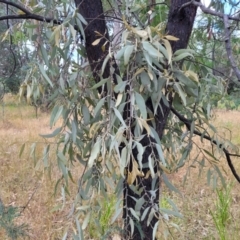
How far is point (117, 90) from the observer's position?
77cm

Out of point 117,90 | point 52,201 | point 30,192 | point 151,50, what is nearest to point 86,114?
point 117,90

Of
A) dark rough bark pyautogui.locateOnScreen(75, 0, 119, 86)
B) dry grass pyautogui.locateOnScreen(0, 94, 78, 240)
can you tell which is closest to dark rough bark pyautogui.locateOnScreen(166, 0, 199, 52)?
dark rough bark pyautogui.locateOnScreen(75, 0, 119, 86)

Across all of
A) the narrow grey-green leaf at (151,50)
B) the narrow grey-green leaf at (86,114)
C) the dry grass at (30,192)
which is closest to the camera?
the narrow grey-green leaf at (151,50)

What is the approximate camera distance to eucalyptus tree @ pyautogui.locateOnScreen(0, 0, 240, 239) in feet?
2.50

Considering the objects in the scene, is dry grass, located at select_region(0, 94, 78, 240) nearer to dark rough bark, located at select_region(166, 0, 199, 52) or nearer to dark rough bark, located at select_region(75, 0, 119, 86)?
dark rough bark, located at select_region(75, 0, 119, 86)

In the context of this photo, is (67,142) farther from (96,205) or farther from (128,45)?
(128,45)

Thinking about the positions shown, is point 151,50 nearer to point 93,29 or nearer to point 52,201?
point 93,29

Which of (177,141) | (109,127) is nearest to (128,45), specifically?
(109,127)

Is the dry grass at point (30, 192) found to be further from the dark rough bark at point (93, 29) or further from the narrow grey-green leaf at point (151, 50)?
the narrow grey-green leaf at point (151, 50)

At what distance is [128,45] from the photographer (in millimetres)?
731

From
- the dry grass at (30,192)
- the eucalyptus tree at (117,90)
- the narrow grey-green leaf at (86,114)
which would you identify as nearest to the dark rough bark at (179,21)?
the eucalyptus tree at (117,90)

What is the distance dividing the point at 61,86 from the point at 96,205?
0.33 meters

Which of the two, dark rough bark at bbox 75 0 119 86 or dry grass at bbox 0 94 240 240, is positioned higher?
dark rough bark at bbox 75 0 119 86

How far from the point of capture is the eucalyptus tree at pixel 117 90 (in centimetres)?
76
